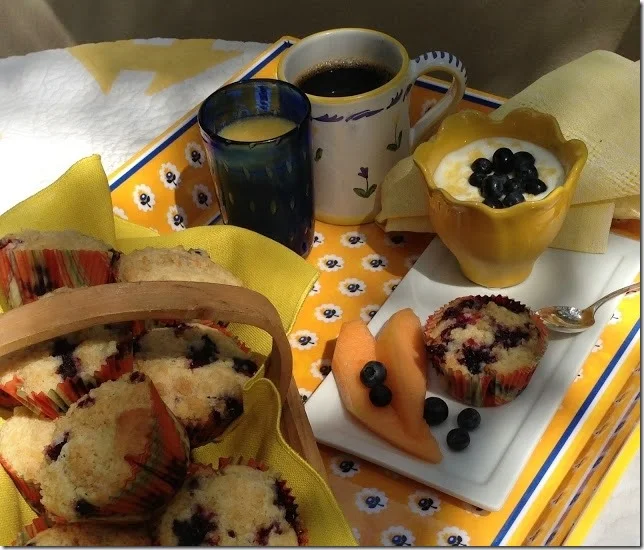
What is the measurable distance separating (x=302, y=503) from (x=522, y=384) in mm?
361

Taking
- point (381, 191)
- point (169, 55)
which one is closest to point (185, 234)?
point (381, 191)

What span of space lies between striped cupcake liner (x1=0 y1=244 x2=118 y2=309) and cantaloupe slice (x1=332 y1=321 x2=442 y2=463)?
38 cm

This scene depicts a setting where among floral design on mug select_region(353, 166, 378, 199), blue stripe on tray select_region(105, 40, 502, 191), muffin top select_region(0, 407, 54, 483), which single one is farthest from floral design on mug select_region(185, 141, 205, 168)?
muffin top select_region(0, 407, 54, 483)

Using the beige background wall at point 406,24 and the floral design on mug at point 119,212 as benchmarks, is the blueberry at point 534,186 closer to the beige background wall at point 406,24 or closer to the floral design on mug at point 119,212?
the floral design on mug at point 119,212

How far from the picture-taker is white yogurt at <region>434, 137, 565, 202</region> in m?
1.17

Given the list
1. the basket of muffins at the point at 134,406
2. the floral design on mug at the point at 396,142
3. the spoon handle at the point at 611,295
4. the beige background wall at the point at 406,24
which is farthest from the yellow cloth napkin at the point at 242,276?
A: the beige background wall at the point at 406,24

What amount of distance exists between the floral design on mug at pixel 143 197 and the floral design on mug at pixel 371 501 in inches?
26.4

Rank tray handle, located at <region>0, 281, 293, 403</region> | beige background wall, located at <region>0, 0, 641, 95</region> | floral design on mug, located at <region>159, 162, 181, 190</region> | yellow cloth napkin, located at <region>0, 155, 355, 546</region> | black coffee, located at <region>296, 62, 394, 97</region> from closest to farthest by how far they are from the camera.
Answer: tray handle, located at <region>0, 281, 293, 403</region>
yellow cloth napkin, located at <region>0, 155, 355, 546</region>
black coffee, located at <region>296, 62, 394, 97</region>
floral design on mug, located at <region>159, 162, 181, 190</region>
beige background wall, located at <region>0, 0, 641, 95</region>

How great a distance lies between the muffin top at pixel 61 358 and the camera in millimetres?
895

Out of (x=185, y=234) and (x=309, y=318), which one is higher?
(x=185, y=234)

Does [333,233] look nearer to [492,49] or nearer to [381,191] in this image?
[381,191]

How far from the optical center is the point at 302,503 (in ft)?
2.89

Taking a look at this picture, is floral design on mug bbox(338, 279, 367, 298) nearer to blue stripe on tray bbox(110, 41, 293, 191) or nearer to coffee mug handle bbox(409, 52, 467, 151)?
coffee mug handle bbox(409, 52, 467, 151)

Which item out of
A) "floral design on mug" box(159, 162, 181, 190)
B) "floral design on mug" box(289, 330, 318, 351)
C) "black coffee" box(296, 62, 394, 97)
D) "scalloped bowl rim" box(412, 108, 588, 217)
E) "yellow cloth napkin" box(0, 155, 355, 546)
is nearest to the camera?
"yellow cloth napkin" box(0, 155, 355, 546)
